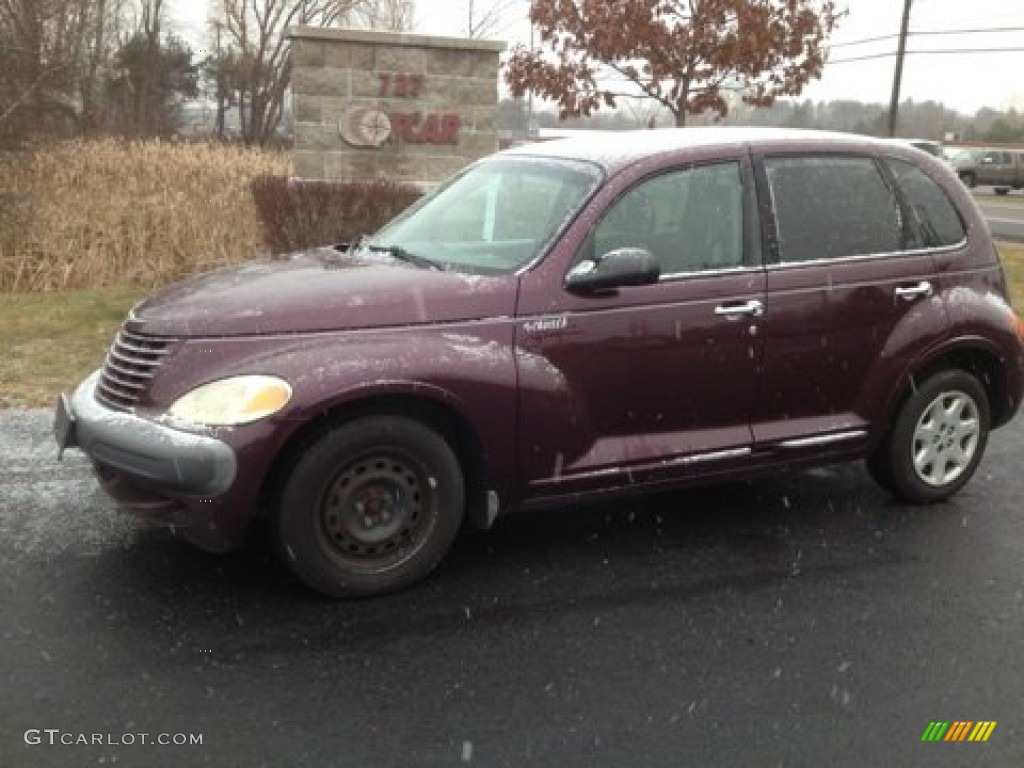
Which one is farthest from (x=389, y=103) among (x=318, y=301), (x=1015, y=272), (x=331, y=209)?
(x=318, y=301)

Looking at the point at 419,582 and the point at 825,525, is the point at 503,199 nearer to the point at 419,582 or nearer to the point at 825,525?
the point at 419,582

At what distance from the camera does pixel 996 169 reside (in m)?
45.3

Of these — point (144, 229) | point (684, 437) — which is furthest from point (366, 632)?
point (144, 229)

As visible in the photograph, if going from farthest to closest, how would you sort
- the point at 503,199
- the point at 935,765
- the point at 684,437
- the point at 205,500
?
1. the point at 503,199
2. the point at 684,437
3. the point at 205,500
4. the point at 935,765

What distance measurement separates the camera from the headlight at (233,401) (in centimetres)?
365

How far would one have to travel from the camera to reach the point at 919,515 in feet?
16.7

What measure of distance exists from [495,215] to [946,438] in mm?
2465

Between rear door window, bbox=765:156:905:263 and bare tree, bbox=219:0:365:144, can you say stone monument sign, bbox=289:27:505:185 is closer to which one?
rear door window, bbox=765:156:905:263

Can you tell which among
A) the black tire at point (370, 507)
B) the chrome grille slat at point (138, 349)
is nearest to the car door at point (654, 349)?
the black tire at point (370, 507)

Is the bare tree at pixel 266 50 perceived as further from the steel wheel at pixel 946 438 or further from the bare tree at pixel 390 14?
the steel wheel at pixel 946 438

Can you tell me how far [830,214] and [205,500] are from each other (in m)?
2.99

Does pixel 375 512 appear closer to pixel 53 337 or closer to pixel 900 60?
pixel 53 337

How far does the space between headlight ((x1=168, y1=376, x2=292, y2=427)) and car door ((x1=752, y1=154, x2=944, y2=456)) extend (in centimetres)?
212

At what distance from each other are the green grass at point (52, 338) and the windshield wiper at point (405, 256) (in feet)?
9.96
